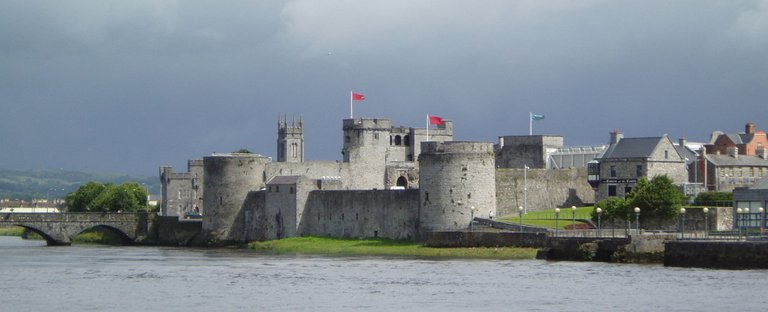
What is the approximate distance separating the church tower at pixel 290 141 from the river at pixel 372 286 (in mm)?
52037

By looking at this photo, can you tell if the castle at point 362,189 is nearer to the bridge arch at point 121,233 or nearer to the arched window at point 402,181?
the arched window at point 402,181

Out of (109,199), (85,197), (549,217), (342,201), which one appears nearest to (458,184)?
(549,217)

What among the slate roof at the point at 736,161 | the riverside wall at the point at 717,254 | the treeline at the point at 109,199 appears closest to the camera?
the riverside wall at the point at 717,254

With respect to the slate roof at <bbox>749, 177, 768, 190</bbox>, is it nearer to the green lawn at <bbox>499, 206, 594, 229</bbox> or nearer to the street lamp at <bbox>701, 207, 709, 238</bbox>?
the street lamp at <bbox>701, 207, 709, 238</bbox>

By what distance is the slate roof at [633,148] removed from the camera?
93.4 m

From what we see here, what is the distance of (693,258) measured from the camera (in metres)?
64.0

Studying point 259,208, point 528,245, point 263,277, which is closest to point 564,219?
point 528,245

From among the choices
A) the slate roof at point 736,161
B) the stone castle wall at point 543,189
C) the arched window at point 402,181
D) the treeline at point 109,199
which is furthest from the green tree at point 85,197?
the slate roof at point 736,161

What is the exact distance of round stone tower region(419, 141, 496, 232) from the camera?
3260 inches

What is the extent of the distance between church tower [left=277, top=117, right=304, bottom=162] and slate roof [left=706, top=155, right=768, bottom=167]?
3817cm

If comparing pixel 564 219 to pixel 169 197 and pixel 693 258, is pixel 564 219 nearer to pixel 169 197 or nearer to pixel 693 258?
pixel 693 258

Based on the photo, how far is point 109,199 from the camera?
12562cm

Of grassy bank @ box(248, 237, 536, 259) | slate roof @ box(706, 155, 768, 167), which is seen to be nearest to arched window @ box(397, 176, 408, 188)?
grassy bank @ box(248, 237, 536, 259)

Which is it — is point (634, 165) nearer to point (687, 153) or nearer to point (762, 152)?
point (687, 153)
